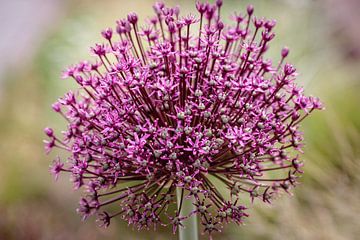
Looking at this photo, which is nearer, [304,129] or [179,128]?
[179,128]

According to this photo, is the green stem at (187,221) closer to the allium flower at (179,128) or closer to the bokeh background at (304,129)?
the allium flower at (179,128)

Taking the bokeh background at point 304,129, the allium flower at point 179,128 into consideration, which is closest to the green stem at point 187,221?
the allium flower at point 179,128

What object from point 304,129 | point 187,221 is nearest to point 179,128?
point 187,221

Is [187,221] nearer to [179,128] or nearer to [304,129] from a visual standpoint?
[179,128]

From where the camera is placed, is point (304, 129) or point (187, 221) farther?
point (304, 129)

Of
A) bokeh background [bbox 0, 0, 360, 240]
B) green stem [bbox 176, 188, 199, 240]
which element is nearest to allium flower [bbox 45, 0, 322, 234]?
green stem [bbox 176, 188, 199, 240]

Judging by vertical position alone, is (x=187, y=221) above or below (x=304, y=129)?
below

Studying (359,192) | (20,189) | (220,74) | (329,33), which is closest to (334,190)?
(359,192)

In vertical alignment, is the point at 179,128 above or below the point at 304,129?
below

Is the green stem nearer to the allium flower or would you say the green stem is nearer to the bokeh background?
the allium flower

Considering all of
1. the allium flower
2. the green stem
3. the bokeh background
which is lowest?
the green stem
